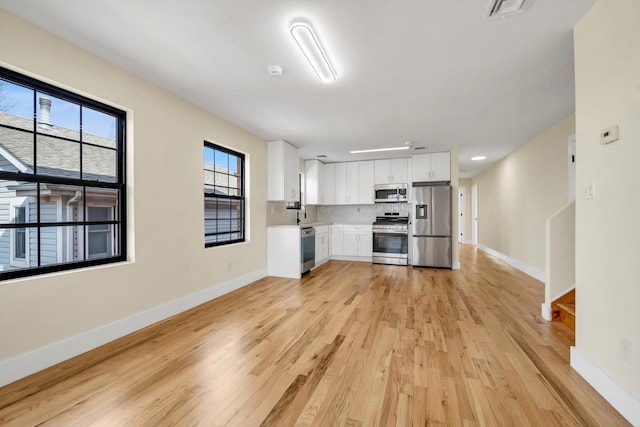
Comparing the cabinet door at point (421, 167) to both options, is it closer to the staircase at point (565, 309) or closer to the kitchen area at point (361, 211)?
the kitchen area at point (361, 211)

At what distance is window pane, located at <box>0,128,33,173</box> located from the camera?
1.84 metres

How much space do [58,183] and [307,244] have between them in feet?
12.1

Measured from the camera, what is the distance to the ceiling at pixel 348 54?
1.76m

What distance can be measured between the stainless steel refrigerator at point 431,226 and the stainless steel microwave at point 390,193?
368 mm

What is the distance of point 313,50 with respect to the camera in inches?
83.5

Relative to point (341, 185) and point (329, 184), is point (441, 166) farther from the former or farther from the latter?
point (329, 184)

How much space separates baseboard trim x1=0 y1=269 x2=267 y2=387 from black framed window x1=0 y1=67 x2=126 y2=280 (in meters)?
0.59

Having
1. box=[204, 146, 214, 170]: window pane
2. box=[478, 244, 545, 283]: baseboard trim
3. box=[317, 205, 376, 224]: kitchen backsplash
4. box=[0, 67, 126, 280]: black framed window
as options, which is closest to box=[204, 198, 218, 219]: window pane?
box=[204, 146, 214, 170]: window pane

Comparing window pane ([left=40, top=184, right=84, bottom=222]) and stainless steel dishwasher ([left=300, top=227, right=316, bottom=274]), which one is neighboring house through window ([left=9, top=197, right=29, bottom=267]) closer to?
window pane ([left=40, top=184, right=84, bottom=222])

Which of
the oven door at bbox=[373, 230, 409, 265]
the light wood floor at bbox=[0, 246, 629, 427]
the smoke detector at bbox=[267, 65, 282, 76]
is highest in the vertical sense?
the smoke detector at bbox=[267, 65, 282, 76]

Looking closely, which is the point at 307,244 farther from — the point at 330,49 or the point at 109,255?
the point at 330,49

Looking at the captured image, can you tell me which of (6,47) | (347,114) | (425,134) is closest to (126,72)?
(6,47)

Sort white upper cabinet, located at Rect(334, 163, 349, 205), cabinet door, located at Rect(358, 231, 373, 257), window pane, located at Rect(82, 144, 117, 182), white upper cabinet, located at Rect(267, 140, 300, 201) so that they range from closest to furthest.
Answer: window pane, located at Rect(82, 144, 117, 182)
white upper cabinet, located at Rect(267, 140, 300, 201)
cabinet door, located at Rect(358, 231, 373, 257)
white upper cabinet, located at Rect(334, 163, 349, 205)

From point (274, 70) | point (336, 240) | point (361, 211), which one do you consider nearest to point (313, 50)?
point (274, 70)
